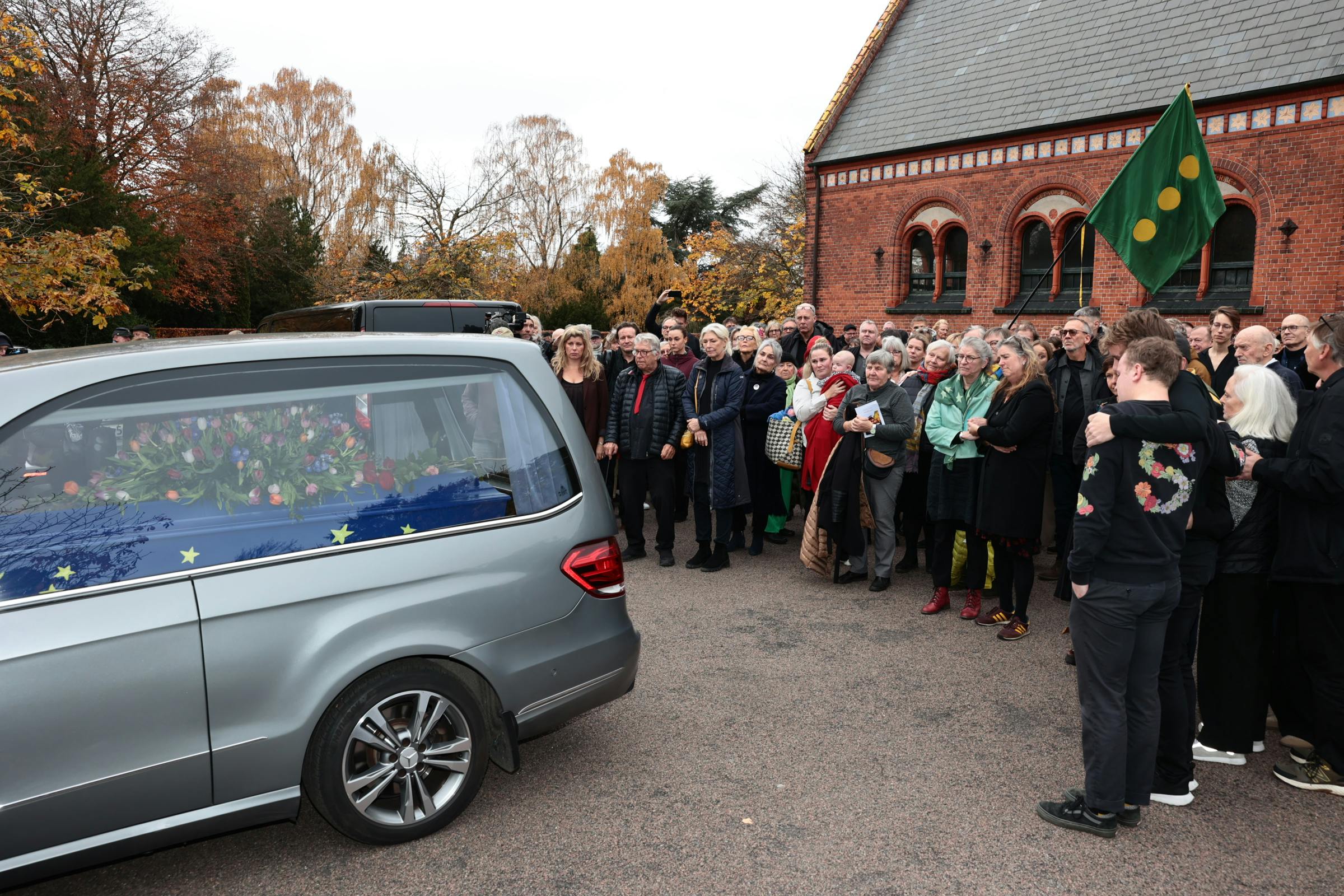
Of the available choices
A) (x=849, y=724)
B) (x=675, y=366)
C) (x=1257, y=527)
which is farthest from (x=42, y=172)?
(x=1257, y=527)

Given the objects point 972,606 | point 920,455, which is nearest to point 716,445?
point 920,455

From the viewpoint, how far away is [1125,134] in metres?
16.9

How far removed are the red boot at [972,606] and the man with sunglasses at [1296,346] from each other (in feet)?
10.9

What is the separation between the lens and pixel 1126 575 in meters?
3.38

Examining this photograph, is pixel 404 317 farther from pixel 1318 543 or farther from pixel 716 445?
pixel 1318 543

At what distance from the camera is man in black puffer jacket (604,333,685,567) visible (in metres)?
7.61

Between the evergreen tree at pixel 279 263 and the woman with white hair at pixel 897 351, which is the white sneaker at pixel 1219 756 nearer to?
the woman with white hair at pixel 897 351

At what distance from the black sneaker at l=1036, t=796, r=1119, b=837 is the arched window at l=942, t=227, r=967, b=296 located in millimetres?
18203

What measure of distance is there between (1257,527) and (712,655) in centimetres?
297

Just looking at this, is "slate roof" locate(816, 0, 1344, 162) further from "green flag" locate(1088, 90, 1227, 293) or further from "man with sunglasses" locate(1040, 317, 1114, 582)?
"man with sunglasses" locate(1040, 317, 1114, 582)

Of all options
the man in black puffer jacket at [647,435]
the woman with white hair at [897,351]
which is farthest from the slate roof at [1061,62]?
the man in black puffer jacket at [647,435]

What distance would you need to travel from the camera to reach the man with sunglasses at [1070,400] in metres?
6.90

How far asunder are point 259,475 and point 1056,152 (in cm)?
1851

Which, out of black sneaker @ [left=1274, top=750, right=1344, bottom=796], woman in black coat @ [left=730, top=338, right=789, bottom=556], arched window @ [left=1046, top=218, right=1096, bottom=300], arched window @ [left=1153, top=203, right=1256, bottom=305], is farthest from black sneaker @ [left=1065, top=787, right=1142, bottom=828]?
arched window @ [left=1046, top=218, right=1096, bottom=300]
